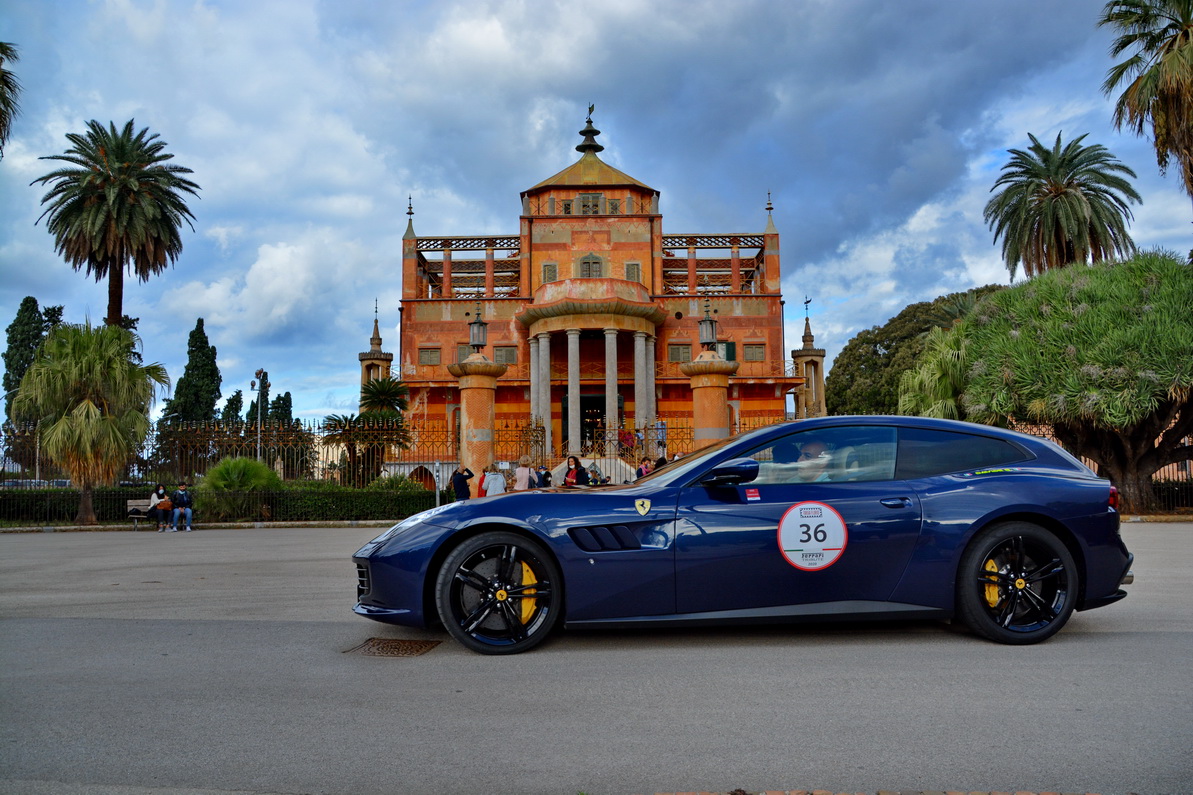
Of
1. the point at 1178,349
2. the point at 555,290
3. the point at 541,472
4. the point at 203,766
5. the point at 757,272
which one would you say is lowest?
the point at 203,766

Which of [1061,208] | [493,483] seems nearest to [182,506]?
[493,483]

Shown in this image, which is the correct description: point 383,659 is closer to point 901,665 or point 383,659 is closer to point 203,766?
point 203,766

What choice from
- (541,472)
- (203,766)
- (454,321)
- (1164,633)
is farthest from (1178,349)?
(454,321)

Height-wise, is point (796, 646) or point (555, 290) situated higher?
point (555, 290)

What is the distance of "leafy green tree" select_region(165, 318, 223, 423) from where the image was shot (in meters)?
50.0

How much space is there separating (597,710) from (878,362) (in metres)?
61.6

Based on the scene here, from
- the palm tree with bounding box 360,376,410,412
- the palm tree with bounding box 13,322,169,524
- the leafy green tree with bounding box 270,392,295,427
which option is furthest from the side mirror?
the leafy green tree with bounding box 270,392,295,427

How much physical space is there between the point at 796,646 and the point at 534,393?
28.3 metres

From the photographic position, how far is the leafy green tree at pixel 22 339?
52.1 meters

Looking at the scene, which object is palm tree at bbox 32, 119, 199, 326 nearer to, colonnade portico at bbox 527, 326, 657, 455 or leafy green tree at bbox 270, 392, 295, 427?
colonnade portico at bbox 527, 326, 657, 455

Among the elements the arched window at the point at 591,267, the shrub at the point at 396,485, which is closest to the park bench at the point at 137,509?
the shrub at the point at 396,485

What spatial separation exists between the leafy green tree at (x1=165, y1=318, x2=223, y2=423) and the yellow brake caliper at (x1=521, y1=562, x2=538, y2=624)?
5000 cm

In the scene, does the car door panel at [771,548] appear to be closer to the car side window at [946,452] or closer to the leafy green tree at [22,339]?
the car side window at [946,452]

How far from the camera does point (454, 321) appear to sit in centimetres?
4122
